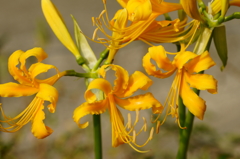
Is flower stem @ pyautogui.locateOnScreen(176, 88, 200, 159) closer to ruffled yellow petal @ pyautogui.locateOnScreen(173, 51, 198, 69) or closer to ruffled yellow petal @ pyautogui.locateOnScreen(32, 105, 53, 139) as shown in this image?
ruffled yellow petal @ pyautogui.locateOnScreen(173, 51, 198, 69)

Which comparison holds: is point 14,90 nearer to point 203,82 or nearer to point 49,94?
point 49,94

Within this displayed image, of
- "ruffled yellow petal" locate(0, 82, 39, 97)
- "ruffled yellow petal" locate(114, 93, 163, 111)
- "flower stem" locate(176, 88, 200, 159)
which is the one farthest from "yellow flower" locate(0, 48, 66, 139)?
"flower stem" locate(176, 88, 200, 159)

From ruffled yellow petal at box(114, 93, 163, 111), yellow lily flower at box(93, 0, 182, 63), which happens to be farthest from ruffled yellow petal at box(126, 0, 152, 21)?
ruffled yellow petal at box(114, 93, 163, 111)

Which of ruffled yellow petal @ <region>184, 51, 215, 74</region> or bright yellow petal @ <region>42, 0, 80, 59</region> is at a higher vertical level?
bright yellow petal @ <region>42, 0, 80, 59</region>

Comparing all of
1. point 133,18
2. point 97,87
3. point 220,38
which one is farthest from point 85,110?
point 220,38

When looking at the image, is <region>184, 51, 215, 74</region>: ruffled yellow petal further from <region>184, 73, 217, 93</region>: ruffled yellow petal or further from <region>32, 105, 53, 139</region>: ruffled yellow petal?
<region>32, 105, 53, 139</region>: ruffled yellow petal

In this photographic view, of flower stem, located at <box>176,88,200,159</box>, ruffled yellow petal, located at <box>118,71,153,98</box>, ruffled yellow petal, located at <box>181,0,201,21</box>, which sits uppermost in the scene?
ruffled yellow petal, located at <box>181,0,201,21</box>

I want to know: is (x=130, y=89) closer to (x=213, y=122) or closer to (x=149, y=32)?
(x=149, y=32)

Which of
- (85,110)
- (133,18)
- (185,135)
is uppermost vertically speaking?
(133,18)
